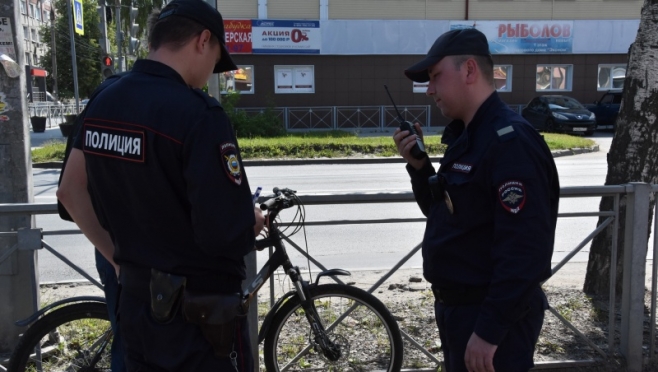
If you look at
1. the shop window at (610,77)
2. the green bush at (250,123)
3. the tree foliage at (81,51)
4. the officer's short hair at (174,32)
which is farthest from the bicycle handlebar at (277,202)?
the tree foliage at (81,51)

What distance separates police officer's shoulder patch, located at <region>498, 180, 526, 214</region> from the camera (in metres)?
2.12

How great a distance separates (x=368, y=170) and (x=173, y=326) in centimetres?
1396

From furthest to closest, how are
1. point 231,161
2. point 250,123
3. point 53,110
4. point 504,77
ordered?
point 53,110 < point 504,77 < point 250,123 < point 231,161

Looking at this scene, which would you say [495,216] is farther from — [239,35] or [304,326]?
[239,35]

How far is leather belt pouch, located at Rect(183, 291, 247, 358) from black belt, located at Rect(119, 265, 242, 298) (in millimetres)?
27

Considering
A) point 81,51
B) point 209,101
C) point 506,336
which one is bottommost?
point 506,336

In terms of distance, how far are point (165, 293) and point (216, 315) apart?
7.3 inches

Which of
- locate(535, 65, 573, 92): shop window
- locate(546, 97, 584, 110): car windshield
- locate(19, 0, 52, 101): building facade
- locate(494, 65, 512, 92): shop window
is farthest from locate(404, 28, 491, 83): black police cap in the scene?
locate(19, 0, 52, 101): building facade

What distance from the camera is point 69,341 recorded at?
3.61 metres

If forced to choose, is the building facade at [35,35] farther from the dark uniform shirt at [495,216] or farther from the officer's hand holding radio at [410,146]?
the dark uniform shirt at [495,216]

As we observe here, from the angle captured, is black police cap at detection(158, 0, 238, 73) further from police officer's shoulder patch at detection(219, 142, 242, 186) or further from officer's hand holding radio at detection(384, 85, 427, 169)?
officer's hand holding radio at detection(384, 85, 427, 169)

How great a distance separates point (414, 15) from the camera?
89.8 ft

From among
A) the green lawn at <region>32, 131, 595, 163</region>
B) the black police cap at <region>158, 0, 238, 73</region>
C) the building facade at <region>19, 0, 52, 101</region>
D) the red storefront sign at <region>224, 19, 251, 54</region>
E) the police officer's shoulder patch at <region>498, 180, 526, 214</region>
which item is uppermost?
the building facade at <region>19, 0, 52, 101</region>

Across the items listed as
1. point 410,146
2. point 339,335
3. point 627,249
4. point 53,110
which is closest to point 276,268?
point 339,335
